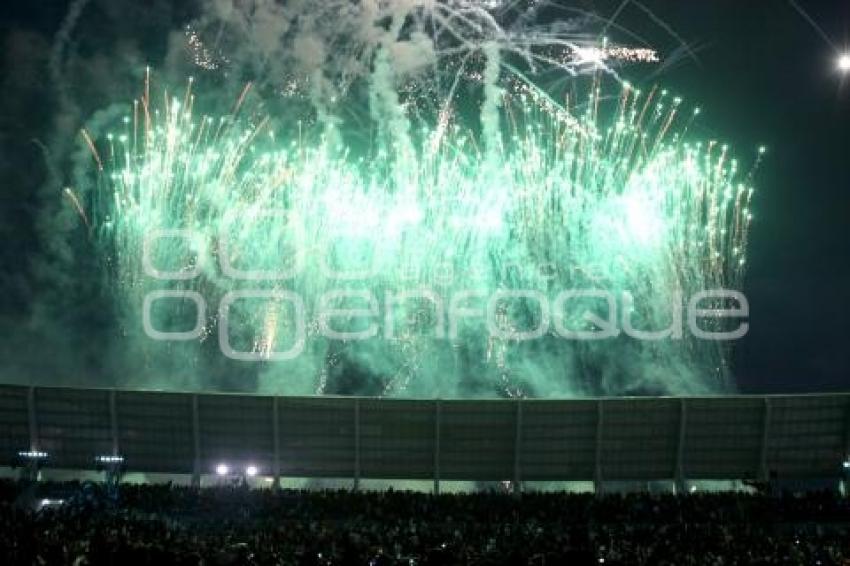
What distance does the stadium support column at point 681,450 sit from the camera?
26969 mm

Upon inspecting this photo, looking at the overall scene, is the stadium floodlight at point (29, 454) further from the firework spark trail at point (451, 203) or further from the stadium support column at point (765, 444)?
the stadium support column at point (765, 444)

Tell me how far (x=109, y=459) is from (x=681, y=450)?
653 inches

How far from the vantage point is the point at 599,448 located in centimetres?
2708

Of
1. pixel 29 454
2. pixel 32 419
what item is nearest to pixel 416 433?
pixel 32 419

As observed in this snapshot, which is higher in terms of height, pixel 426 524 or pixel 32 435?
pixel 32 435

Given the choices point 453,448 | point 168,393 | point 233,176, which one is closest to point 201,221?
point 233,176

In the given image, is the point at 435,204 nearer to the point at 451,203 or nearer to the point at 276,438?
the point at 451,203

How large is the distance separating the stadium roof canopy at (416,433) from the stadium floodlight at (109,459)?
0.50ft

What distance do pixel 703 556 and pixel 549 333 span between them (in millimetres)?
26660

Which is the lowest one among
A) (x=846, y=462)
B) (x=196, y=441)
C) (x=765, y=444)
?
(x=846, y=462)

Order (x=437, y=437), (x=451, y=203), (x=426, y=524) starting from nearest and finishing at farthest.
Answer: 1. (x=426, y=524)
2. (x=437, y=437)
3. (x=451, y=203)

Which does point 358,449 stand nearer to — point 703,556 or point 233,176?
point 703,556

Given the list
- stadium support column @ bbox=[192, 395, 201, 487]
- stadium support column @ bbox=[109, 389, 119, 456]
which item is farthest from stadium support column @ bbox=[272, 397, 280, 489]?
stadium support column @ bbox=[109, 389, 119, 456]

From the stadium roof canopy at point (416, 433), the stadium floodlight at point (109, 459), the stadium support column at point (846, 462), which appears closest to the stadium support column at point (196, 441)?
the stadium roof canopy at point (416, 433)
